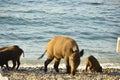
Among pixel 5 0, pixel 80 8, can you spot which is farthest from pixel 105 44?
pixel 5 0

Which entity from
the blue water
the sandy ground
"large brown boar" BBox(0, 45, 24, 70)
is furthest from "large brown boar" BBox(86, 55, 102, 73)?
the blue water

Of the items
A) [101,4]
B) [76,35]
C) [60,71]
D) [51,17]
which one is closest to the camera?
[60,71]

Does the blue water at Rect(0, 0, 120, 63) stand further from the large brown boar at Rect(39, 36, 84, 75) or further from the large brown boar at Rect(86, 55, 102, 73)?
the large brown boar at Rect(39, 36, 84, 75)

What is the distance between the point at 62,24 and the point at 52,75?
611 inches

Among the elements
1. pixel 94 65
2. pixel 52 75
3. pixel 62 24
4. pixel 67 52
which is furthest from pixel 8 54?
pixel 62 24

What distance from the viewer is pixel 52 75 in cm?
1316

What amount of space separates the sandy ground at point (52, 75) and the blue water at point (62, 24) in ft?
9.95

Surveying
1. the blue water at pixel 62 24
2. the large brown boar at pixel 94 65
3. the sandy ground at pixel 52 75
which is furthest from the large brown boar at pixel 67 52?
the blue water at pixel 62 24

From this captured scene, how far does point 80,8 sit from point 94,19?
17.1 feet

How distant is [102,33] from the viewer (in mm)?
25250

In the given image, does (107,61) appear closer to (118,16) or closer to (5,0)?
(118,16)

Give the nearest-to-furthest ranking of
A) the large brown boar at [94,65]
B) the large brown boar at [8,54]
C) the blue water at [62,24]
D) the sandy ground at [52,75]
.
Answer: the sandy ground at [52,75]
the large brown boar at [8,54]
the large brown boar at [94,65]
the blue water at [62,24]

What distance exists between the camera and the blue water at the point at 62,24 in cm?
2023

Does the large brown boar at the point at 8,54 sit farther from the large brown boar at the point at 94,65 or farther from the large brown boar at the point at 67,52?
the large brown boar at the point at 94,65
